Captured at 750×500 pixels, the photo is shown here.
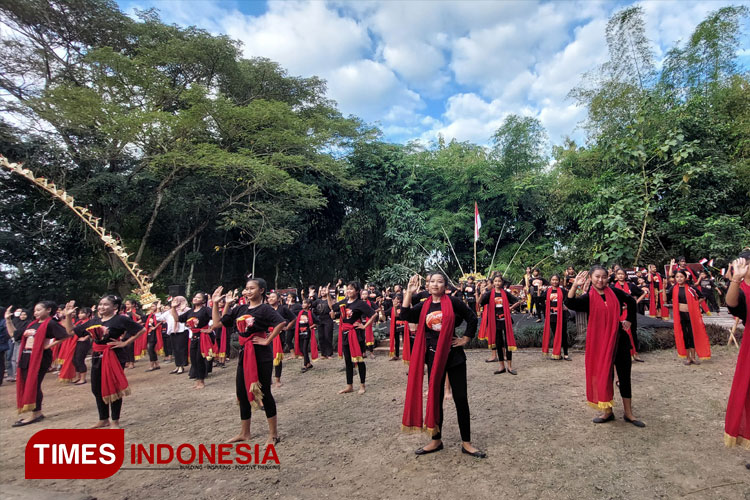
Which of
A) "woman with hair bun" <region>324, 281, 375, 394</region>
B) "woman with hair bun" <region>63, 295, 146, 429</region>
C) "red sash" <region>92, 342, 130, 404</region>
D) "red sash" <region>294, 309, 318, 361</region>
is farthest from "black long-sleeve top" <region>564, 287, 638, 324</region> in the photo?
"red sash" <region>294, 309, 318, 361</region>

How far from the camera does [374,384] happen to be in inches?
288

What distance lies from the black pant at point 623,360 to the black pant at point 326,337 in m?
7.02

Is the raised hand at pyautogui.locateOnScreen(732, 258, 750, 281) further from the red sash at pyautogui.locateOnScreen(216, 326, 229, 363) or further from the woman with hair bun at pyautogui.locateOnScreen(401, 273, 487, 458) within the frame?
the red sash at pyautogui.locateOnScreen(216, 326, 229, 363)

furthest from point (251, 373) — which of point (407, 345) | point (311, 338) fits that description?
point (311, 338)

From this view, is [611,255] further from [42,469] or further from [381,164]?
[42,469]

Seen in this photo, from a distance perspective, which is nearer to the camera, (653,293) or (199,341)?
(199,341)

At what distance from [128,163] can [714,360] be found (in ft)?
67.9

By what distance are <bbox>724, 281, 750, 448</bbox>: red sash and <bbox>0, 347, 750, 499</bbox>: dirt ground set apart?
299mm

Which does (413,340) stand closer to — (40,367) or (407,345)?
(407,345)

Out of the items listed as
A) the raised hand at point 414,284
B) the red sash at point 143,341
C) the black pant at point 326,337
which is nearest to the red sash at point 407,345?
the black pant at point 326,337

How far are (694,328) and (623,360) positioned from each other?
4.02m

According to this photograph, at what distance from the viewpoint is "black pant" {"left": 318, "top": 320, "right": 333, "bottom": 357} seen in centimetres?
1036

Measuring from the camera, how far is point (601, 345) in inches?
179

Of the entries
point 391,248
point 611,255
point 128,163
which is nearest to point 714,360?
point 611,255
